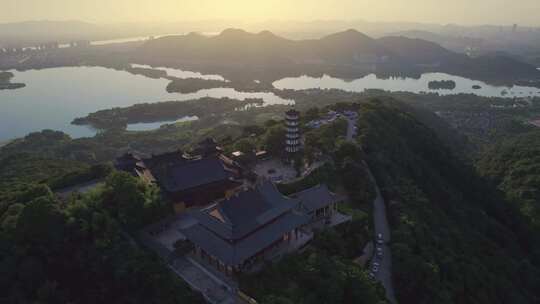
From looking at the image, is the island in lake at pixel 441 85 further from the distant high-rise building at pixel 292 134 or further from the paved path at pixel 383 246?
the distant high-rise building at pixel 292 134

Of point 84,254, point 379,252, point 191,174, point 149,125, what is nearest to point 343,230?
point 379,252

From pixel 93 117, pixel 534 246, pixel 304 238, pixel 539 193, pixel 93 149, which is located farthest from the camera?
pixel 93 117

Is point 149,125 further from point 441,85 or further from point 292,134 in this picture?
point 441,85

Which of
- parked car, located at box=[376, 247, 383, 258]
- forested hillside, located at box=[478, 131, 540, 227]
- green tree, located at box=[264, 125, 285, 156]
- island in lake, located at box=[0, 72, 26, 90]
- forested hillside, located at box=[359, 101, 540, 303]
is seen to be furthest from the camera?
island in lake, located at box=[0, 72, 26, 90]

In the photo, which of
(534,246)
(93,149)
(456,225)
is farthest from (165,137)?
(534,246)

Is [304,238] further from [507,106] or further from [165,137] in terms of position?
[507,106]

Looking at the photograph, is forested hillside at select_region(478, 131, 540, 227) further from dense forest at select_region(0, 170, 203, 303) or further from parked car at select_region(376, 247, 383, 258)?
dense forest at select_region(0, 170, 203, 303)

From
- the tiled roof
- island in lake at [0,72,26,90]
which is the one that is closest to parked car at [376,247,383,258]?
the tiled roof
